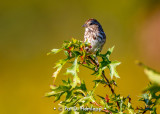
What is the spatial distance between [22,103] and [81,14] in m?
2.34

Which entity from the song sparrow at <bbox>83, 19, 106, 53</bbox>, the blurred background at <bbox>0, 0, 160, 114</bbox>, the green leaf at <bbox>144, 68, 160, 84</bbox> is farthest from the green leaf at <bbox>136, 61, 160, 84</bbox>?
the blurred background at <bbox>0, 0, 160, 114</bbox>

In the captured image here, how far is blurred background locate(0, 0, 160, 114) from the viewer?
131 inches

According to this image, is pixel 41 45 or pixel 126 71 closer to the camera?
pixel 126 71

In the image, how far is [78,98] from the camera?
3.92 feet

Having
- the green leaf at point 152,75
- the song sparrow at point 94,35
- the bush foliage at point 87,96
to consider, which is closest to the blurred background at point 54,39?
the song sparrow at point 94,35

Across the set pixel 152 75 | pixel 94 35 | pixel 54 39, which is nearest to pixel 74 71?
pixel 152 75

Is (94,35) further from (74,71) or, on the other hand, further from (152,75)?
(152,75)

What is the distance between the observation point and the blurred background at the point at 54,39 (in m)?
3.33

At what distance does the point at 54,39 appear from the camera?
179 inches

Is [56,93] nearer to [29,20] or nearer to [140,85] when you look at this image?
[140,85]

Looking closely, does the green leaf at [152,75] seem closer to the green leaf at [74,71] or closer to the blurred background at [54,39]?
the green leaf at [74,71]

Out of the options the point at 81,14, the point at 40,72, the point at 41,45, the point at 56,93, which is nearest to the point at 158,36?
the point at 81,14

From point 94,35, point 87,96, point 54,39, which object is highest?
point 54,39

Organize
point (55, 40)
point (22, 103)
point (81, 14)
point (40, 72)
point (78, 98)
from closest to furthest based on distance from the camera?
point (78, 98), point (22, 103), point (40, 72), point (55, 40), point (81, 14)
